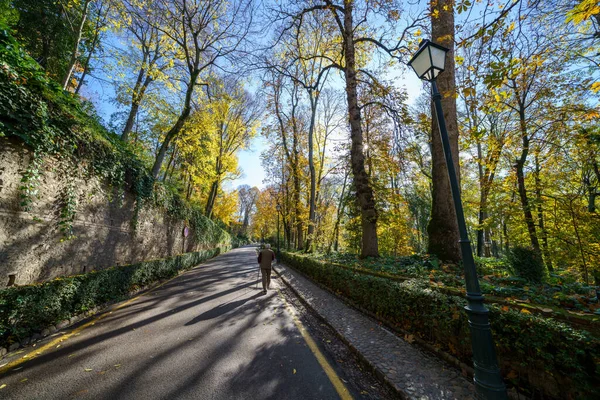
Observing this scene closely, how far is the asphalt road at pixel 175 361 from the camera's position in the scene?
2.74 metres

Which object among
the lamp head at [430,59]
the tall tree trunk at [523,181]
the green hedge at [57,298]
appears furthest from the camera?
the tall tree trunk at [523,181]

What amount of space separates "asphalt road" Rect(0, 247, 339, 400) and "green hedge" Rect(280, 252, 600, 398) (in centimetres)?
194

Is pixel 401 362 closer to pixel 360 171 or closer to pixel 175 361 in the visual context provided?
pixel 175 361

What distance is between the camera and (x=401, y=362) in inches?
134

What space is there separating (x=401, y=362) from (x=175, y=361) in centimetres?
330

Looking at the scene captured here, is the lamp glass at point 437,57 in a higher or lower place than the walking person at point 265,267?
higher

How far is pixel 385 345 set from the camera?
3.97 m

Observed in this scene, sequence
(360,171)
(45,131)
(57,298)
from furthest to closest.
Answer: (360,171) → (45,131) → (57,298)

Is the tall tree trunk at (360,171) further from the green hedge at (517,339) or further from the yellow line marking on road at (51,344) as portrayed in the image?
the yellow line marking on road at (51,344)

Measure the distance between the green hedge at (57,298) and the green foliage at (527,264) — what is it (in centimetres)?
924

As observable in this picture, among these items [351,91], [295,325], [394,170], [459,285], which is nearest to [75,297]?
[295,325]

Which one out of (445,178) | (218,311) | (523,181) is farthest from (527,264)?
(523,181)

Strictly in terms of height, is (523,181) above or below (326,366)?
above

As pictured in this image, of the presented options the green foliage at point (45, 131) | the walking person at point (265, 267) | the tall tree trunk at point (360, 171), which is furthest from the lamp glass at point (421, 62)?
the walking person at point (265, 267)
